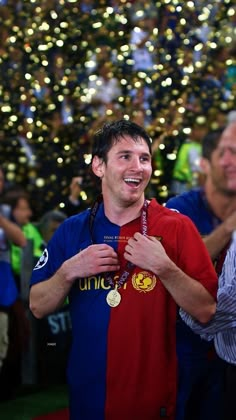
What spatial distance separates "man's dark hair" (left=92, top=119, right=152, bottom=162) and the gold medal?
58 cm

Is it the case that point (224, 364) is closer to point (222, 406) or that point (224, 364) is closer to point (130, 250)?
point (222, 406)

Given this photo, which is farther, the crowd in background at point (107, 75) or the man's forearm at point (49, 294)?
the crowd in background at point (107, 75)

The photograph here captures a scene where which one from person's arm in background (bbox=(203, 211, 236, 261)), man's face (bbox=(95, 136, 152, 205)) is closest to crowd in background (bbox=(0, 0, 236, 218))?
person's arm in background (bbox=(203, 211, 236, 261))

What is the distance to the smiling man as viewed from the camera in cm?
354

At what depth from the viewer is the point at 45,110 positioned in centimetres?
1092

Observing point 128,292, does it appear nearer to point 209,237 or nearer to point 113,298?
point 113,298

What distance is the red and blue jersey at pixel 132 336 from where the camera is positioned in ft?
11.6

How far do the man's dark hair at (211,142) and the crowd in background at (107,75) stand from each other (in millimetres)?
5416

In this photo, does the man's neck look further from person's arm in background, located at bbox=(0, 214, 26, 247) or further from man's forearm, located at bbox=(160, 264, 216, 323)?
person's arm in background, located at bbox=(0, 214, 26, 247)

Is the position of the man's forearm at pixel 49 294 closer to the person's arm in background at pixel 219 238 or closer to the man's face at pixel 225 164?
the person's arm in background at pixel 219 238

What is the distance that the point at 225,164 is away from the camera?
4559 mm

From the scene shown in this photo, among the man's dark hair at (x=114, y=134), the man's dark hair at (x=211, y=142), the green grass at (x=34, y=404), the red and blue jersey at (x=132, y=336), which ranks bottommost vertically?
the green grass at (x=34, y=404)

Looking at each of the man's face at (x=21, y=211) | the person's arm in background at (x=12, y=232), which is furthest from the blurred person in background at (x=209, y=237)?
the man's face at (x=21, y=211)

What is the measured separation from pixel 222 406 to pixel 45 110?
7.16m
